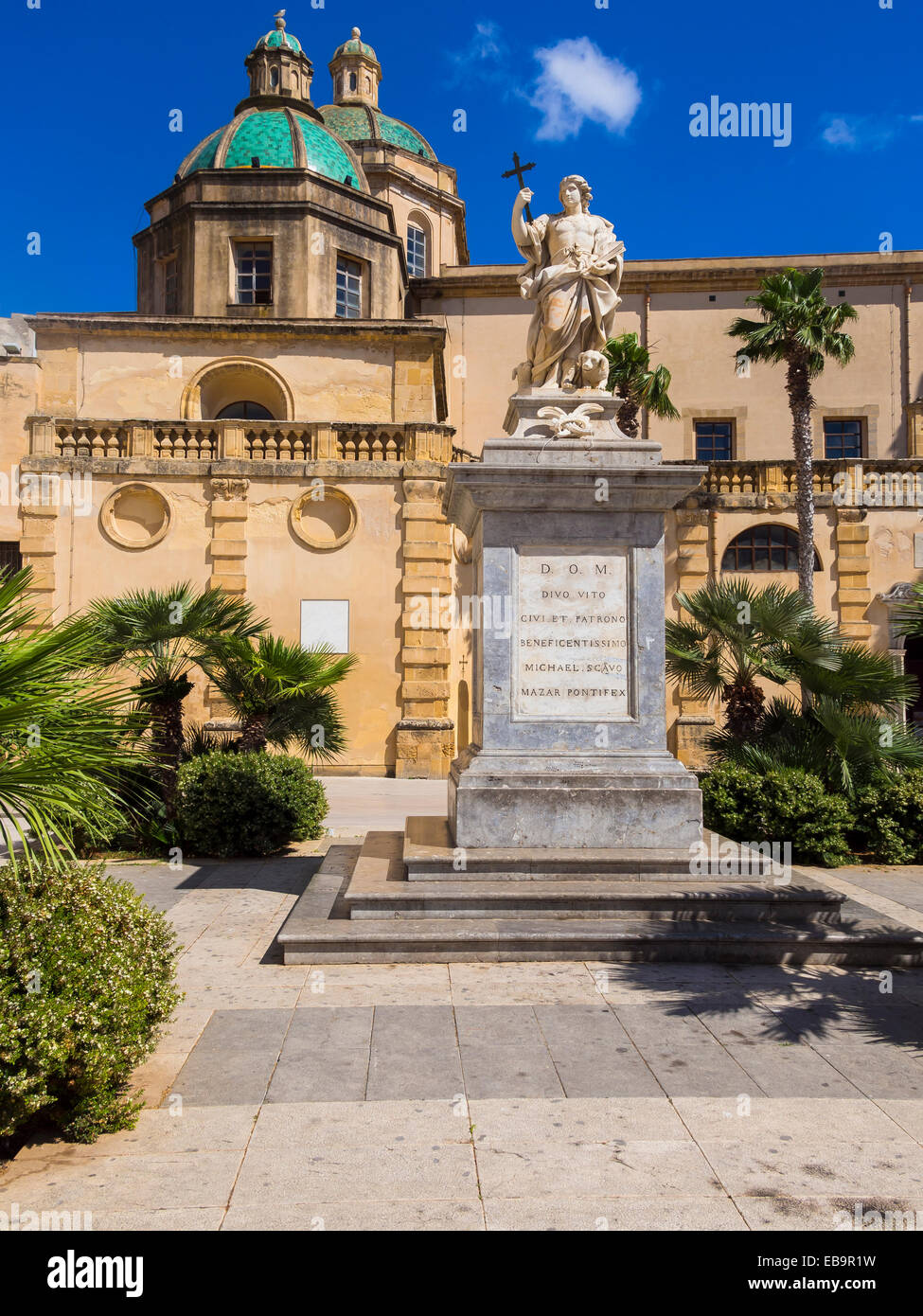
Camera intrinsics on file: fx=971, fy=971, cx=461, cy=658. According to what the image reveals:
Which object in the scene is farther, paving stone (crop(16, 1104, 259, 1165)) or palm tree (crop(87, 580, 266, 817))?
palm tree (crop(87, 580, 266, 817))

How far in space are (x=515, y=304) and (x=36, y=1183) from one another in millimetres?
29658

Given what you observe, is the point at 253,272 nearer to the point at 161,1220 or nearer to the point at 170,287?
the point at 170,287

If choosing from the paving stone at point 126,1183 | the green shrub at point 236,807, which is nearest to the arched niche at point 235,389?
the green shrub at point 236,807

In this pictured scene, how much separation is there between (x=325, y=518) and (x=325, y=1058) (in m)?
17.1

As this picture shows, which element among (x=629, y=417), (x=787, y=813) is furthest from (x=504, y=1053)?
(x=629, y=417)

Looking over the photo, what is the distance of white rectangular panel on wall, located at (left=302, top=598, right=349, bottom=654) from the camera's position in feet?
69.1

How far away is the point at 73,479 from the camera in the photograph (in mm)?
20969

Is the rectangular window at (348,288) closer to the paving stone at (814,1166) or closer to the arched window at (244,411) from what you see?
the arched window at (244,411)

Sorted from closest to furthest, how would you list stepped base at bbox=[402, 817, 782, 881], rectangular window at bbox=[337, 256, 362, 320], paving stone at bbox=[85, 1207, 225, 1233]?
paving stone at bbox=[85, 1207, 225, 1233], stepped base at bbox=[402, 817, 782, 881], rectangular window at bbox=[337, 256, 362, 320]

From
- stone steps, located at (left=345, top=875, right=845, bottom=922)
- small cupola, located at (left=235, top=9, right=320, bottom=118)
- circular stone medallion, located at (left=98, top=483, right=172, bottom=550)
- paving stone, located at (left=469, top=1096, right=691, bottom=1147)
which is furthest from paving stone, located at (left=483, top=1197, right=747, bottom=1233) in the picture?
small cupola, located at (left=235, top=9, right=320, bottom=118)

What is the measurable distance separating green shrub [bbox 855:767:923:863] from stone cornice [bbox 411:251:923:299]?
21937 mm

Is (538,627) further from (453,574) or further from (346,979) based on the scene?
(453,574)

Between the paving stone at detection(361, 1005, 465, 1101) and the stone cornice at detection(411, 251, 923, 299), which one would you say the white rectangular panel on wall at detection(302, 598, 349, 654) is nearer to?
the stone cornice at detection(411, 251, 923, 299)
